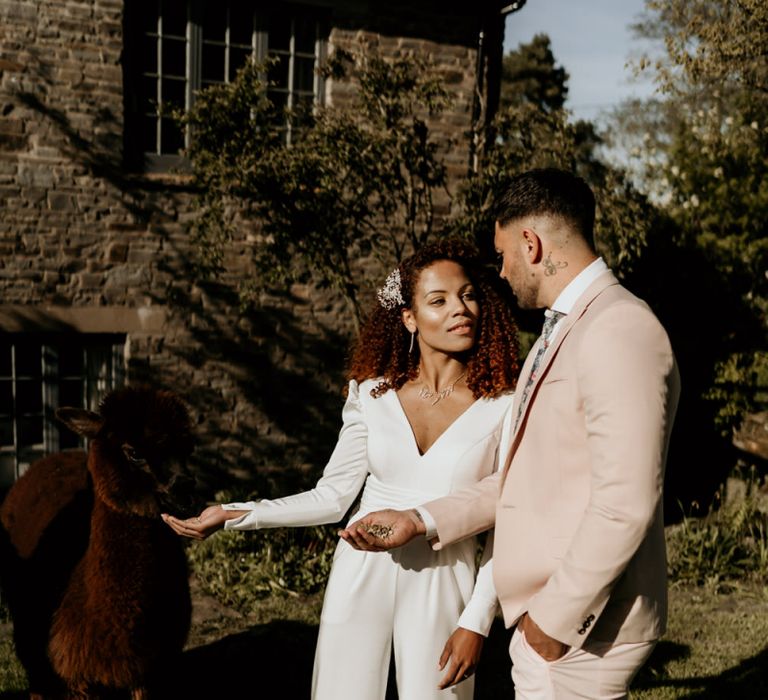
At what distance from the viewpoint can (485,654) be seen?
611 cm

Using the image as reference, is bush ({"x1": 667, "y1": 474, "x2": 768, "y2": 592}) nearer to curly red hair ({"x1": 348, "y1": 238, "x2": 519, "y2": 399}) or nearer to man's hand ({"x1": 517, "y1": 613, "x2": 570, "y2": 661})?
curly red hair ({"x1": 348, "y1": 238, "x2": 519, "y2": 399})

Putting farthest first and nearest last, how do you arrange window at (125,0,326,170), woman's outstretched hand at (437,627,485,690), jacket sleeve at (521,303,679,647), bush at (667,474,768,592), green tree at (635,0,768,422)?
window at (125,0,326,170), green tree at (635,0,768,422), bush at (667,474,768,592), woman's outstretched hand at (437,627,485,690), jacket sleeve at (521,303,679,647)

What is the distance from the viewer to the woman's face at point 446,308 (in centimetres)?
337

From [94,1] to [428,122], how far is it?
415 centimetres

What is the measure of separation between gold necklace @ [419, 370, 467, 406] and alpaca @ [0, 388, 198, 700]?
3.74 ft

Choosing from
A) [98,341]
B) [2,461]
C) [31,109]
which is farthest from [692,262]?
[2,461]

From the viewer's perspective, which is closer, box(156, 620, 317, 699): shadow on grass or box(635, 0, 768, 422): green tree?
box(156, 620, 317, 699): shadow on grass

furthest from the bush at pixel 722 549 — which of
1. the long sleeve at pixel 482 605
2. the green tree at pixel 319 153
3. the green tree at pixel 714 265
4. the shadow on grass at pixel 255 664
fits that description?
the long sleeve at pixel 482 605

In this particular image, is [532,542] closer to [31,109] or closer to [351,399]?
[351,399]

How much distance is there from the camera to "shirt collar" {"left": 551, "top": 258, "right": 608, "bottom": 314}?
2525 mm

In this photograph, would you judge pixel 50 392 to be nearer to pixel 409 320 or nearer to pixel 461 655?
pixel 409 320

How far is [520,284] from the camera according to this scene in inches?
105

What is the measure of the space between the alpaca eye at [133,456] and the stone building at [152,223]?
6.03 m

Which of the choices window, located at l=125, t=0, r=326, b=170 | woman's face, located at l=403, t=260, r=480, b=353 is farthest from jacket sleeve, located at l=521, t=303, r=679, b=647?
window, located at l=125, t=0, r=326, b=170
